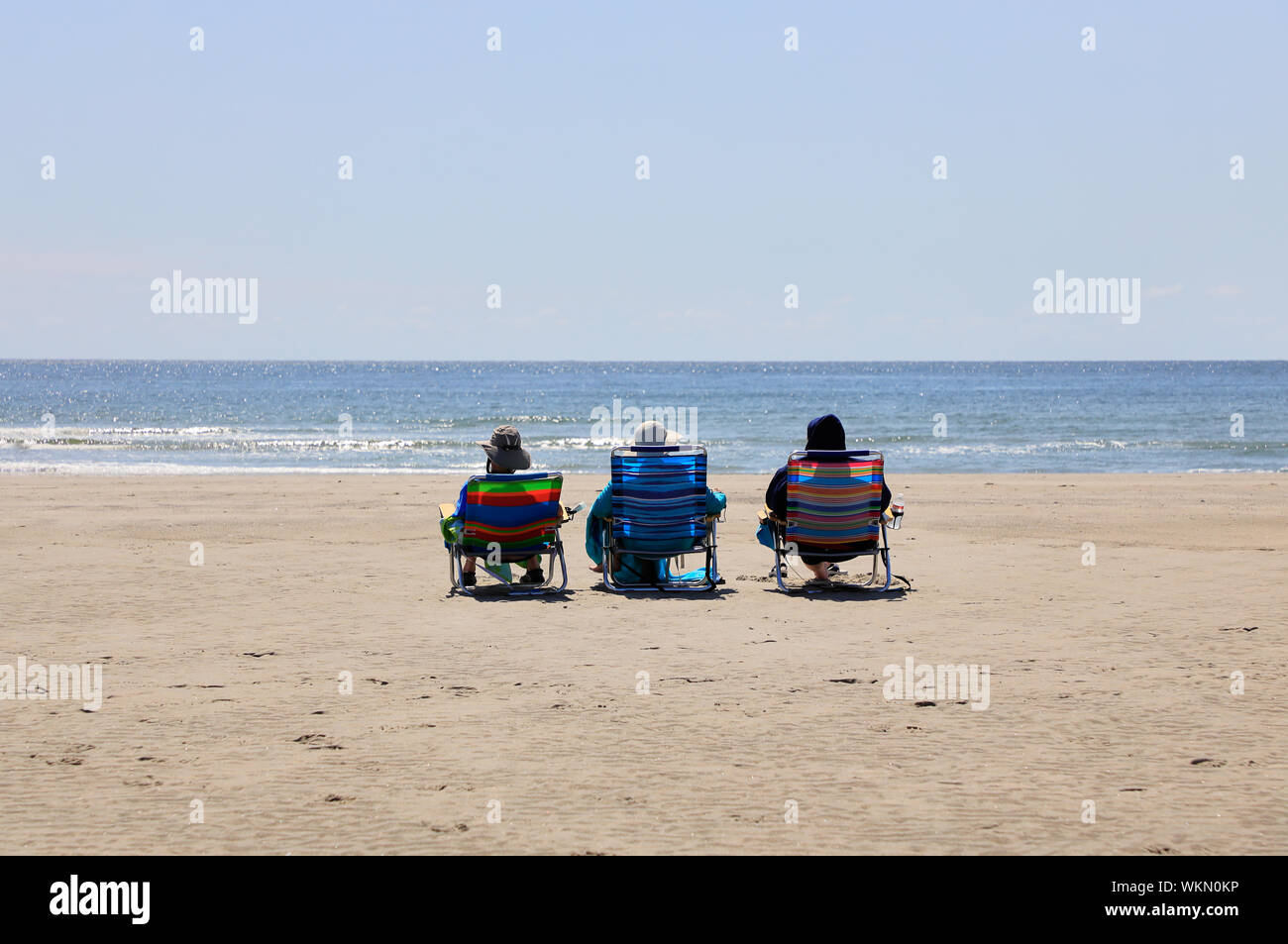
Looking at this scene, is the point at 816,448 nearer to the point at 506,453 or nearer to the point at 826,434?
the point at 826,434

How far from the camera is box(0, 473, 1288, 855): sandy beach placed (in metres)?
3.93

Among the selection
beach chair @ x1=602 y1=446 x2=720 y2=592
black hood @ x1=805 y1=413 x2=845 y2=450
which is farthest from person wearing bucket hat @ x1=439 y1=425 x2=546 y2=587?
black hood @ x1=805 y1=413 x2=845 y2=450

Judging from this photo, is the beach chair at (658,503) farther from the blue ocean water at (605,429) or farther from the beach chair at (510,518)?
the blue ocean water at (605,429)

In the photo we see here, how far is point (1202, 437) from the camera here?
105 ft

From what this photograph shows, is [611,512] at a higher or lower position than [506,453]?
lower

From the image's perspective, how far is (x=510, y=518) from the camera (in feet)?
27.4

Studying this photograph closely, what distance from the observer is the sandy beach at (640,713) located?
12.9ft

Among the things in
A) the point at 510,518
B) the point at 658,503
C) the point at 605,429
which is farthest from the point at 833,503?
the point at 605,429

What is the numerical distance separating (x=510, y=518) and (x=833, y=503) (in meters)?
2.36

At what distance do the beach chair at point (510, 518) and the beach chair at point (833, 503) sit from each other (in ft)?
5.70

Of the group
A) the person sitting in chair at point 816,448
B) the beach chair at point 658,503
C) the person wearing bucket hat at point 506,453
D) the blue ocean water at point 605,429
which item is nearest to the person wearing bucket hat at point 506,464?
the person wearing bucket hat at point 506,453

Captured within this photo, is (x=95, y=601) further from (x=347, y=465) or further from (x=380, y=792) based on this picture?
(x=347, y=465)

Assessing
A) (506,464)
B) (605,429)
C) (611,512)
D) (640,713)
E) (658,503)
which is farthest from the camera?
(605,429)
